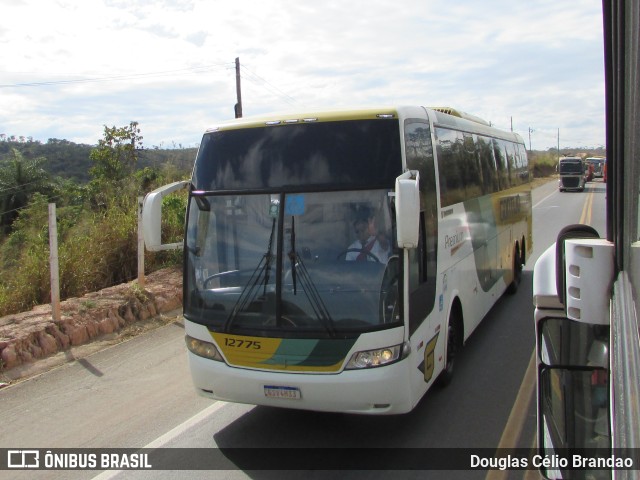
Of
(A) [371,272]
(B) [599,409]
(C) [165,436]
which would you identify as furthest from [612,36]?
(C) [165,436]

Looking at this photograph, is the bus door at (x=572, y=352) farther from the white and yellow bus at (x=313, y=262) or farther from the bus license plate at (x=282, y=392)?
the bus license plate at (x=282, y=392)

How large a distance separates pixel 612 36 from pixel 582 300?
0.94 m

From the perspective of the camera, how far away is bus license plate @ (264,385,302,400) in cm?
486

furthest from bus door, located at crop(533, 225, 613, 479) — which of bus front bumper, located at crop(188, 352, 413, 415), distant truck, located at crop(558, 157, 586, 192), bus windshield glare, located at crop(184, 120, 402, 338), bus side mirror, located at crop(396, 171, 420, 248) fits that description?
distant truck, located at crop(558, 157, 586, 192)

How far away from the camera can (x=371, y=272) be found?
4945 mm

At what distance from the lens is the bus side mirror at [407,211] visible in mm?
4465

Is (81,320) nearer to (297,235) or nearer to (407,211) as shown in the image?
(297,235)

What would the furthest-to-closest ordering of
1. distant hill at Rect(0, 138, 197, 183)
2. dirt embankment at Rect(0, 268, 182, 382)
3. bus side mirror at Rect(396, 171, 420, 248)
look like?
distant hill at Rect(0, 138, 197, 183) < dirt embankment at Rect(0, 268, 182, 382) < bus side mirror at Rect(396, 171, 420, 248)

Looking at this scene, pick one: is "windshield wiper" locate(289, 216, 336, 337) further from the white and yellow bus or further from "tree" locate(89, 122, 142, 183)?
"tree" locate(89, 122, 142, 183)

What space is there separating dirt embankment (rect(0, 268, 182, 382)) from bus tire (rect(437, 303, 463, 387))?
5.33 meters

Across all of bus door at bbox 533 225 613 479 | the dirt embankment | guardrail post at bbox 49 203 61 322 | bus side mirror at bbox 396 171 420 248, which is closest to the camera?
bus door at bbox 533 225 613 479

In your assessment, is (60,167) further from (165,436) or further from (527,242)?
(165,436)

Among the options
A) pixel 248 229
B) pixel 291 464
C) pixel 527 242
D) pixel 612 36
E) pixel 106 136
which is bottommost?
pixel 291 464

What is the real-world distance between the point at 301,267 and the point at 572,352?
2632 millimetres
